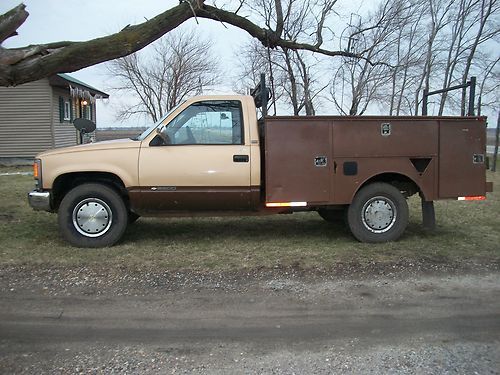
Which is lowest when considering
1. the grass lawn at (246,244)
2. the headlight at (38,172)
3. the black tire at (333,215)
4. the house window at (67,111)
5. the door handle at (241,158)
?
the grass lawn at (246,244)

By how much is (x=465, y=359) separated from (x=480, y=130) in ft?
13.2

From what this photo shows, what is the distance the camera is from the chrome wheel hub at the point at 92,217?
6410 millimetres

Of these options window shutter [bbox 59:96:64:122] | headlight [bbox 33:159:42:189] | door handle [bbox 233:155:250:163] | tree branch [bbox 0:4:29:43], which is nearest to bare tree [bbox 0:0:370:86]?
tree branch [bbox 0:4:29:43]

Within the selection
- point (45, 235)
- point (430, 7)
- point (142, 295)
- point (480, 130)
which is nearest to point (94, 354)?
point (142, 295)

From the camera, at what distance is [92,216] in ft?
21.0

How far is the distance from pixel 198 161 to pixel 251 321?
267 cm

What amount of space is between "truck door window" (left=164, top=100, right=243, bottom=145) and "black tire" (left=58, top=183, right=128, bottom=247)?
1115mm

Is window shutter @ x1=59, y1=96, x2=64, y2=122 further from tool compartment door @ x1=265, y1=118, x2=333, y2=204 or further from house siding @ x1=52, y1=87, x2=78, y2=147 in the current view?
tool compartment door @ x1=265, y1=118, x2=333, y2=204

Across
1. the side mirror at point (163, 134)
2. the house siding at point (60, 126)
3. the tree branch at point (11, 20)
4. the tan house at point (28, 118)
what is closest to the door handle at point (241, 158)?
the side mirror at point (163, 134)

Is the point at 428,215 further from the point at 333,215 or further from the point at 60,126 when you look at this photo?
the point at 60,126

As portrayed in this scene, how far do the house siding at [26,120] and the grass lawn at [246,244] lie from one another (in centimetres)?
1277

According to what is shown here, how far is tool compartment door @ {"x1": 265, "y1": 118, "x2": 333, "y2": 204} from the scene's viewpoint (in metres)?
6.32

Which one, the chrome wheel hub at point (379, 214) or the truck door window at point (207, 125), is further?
the chrome wheel hub at point (379, 214)

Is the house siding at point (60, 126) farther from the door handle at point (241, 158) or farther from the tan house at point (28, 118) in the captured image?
the door handle at point (241, 158)
